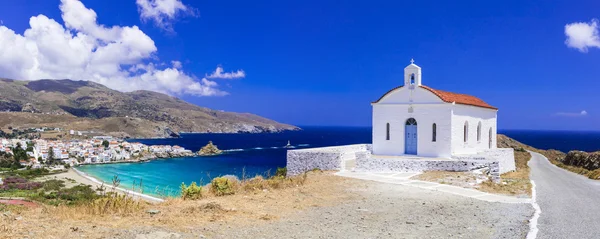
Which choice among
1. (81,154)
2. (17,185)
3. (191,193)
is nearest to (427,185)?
(191,193)

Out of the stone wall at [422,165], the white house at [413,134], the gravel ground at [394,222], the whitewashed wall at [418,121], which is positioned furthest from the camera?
the whitewashed wall at [418,121]

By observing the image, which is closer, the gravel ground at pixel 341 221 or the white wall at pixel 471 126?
the gravel ground at pixel 341 221

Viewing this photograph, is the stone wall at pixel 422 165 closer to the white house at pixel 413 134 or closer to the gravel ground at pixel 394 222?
the white house at pixel 413 134

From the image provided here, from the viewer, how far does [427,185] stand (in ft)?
42.5

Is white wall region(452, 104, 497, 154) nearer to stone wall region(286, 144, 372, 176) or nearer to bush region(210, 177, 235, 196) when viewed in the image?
stone wall region(286, 144, 372, 176)

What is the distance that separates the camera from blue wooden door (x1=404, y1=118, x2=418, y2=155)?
19906 mm

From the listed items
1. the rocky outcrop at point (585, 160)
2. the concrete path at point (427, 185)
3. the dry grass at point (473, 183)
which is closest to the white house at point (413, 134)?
the concrete path at point (427, 185)

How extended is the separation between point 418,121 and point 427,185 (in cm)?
718

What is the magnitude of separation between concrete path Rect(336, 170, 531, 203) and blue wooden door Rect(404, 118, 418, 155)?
4693 millimetres

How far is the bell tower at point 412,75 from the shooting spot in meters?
20.0

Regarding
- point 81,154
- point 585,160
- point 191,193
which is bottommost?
point 81,154

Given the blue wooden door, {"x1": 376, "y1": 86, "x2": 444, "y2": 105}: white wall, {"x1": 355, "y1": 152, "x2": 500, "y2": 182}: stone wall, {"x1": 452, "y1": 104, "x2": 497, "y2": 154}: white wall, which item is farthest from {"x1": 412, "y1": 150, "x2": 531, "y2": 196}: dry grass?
{"x1": 376, "y1": 86, "x2": 444, "y2": 105}: white wall

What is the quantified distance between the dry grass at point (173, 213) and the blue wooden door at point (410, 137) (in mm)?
9810

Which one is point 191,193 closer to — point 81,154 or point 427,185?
point 427,185
